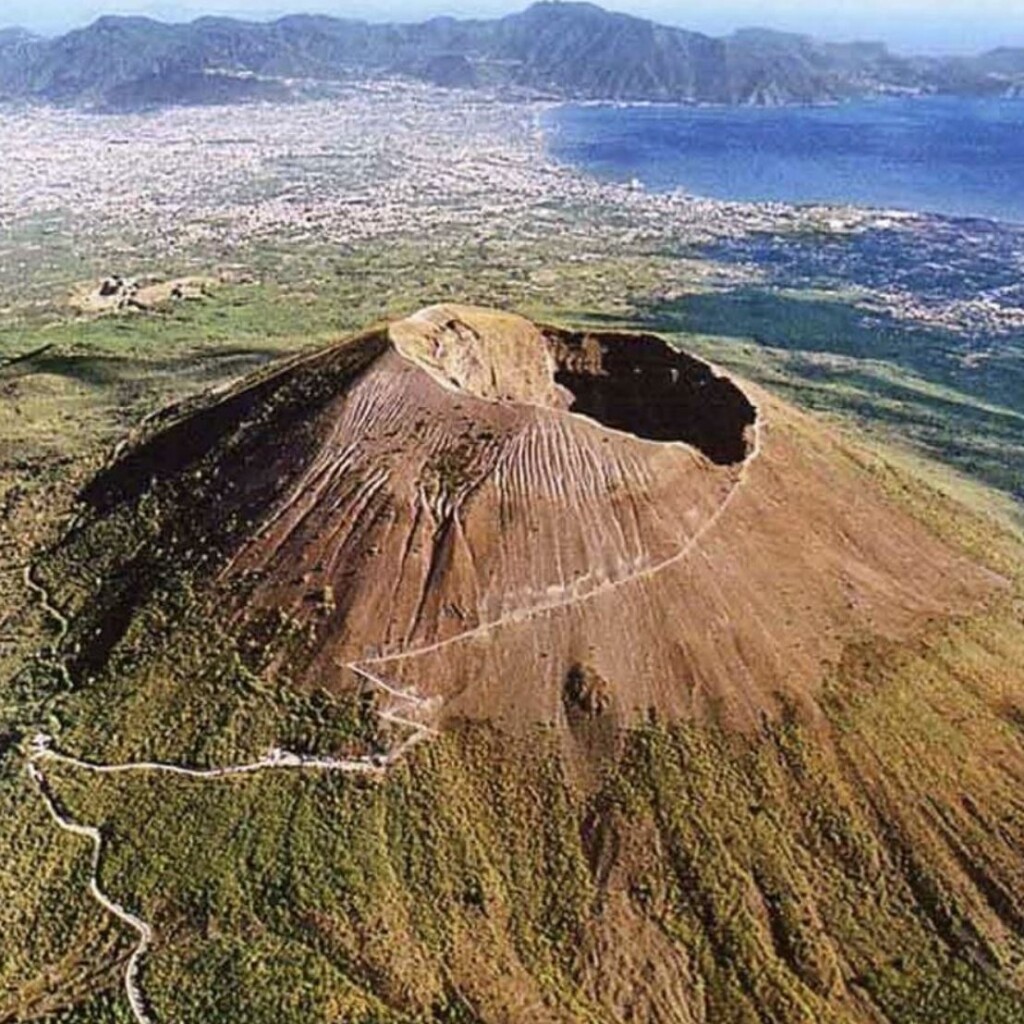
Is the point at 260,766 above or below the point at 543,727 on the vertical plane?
below

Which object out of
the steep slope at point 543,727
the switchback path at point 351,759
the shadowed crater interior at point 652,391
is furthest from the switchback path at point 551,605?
the shadowed crater interior at point 652,391

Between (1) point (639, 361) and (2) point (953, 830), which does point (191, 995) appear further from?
(1) point (639, 361)

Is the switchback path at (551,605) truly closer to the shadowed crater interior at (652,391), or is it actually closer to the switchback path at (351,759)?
the switchback path at (351,759)

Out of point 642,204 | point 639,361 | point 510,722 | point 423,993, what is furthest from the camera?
point 642,204

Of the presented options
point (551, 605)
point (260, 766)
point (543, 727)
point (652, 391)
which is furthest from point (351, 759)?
point (652, 391)

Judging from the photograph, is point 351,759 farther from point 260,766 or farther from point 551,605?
point 551,605

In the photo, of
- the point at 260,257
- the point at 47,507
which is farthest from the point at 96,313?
the point at 47,507
